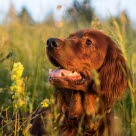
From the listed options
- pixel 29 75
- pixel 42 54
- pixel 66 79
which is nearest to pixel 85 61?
pixel 66 79

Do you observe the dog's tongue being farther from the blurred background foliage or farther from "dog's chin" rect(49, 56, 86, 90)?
the blurred background foliage

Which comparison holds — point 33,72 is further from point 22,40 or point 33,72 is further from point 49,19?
point 49,19

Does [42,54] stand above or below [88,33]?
below

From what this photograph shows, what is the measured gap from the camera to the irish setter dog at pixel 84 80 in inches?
131

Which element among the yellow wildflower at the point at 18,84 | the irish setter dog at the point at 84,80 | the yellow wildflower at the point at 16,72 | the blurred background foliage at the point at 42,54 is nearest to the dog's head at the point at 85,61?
the irish setter dog at the point at 84,80

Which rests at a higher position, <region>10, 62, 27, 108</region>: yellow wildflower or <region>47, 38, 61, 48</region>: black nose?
<region>47, 38, 61, 48</region>: black nose

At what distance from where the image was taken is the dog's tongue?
329cm

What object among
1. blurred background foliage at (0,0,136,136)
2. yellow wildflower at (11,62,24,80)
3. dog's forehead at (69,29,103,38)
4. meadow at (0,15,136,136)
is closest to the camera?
yellow wildflower at (11,62,24,80)

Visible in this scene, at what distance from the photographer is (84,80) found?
3.46 meters

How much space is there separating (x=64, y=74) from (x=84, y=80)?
Answer: 0.20 metres

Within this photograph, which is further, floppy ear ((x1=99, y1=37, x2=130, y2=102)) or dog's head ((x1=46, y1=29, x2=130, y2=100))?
floppy ear ((x1=99, y1=37, x2=130, y2=102))

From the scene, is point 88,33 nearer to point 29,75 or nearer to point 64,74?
point 64,74

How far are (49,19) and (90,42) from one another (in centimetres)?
391

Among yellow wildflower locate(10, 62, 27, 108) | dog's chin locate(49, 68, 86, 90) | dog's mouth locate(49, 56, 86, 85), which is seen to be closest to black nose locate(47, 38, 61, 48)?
dog's mouth locate(49, 56, 86, 85)
